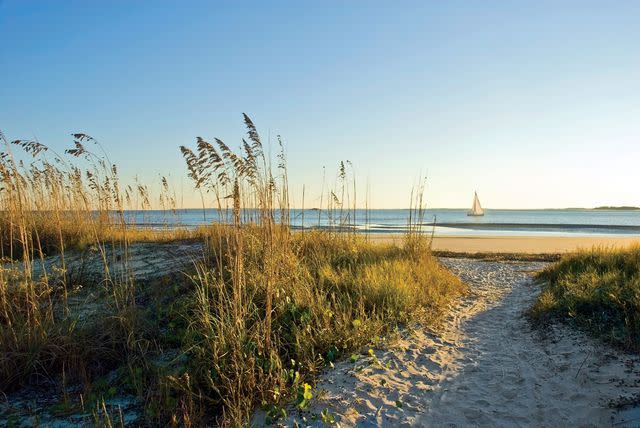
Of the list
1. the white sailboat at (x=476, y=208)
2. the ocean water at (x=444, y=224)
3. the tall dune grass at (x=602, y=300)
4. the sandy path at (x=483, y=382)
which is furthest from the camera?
the white sailboat at (x=476, y=208)

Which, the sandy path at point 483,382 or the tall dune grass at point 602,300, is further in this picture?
the tall dune grass at point 602,300

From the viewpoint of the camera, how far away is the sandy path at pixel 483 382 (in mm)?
3381

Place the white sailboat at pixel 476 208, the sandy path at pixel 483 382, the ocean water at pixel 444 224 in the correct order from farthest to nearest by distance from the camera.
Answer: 1. the white sailboat at pixel 476 208
2. the ocean water at pixel 444 224
3. the sandy path at pixel 483 382

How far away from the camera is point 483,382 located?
4.01m

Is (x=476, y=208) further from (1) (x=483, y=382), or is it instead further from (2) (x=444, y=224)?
(1) (x=483, y=382)

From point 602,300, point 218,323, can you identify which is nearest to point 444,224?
point 602,300

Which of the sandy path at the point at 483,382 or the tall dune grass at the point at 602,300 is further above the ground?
the tall dune grass at the point at 602,300

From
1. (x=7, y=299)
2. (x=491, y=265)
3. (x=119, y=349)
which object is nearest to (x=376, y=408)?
(x=119, y=349)

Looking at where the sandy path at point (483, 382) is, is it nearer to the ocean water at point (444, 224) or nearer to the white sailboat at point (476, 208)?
the ocean water at point (444, 224)

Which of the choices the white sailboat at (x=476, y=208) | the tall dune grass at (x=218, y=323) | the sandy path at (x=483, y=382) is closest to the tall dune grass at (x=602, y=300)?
the sandy path at (x=483, y=382)

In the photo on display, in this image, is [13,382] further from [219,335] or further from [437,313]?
[437,313]

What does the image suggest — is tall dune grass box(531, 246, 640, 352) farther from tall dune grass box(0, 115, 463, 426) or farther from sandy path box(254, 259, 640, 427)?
tall dune grass box(0, 115, 463, 426)

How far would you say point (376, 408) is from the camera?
3.48m

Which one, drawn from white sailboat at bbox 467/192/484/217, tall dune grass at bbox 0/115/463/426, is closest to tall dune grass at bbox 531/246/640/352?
tall dune grass at bbox 0/115/463/426
